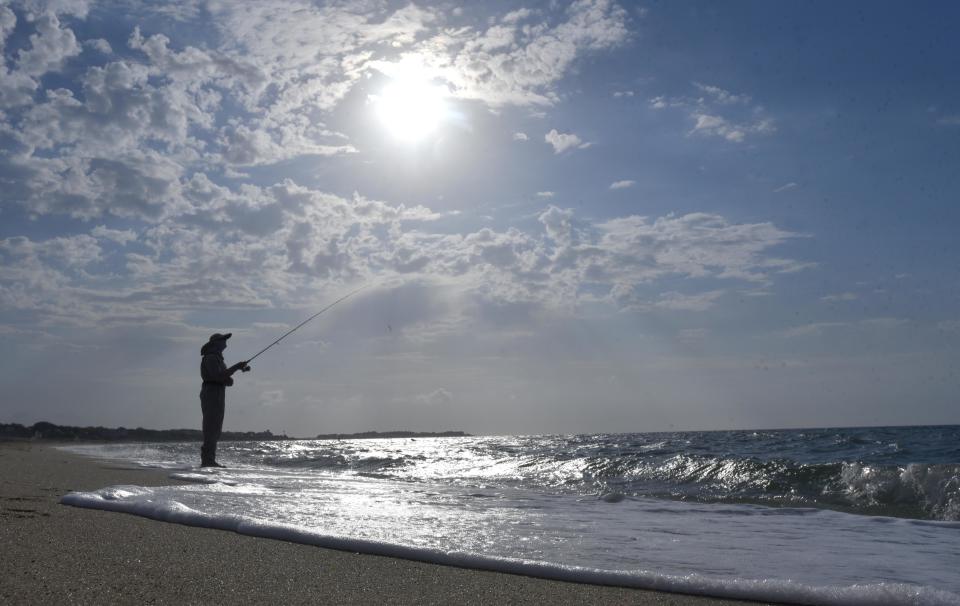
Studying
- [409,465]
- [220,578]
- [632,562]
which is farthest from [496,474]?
[220,578]

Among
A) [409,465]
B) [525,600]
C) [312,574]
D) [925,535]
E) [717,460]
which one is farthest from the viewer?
[409,465]

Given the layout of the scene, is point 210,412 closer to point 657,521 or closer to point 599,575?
point 657,521

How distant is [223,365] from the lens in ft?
43.9

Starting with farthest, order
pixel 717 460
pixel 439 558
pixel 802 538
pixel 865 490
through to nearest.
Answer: pixel 717 460 < pixel 865 490 < pixel 802 538 < pixel 439 558

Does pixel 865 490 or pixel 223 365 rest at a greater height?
pixel 223 365

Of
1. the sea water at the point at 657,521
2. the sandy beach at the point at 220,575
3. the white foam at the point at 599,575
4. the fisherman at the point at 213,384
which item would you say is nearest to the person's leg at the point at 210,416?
the fisherman at the point at 213,384

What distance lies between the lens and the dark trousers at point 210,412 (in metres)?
13.3

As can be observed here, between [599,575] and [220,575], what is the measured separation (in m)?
1.89

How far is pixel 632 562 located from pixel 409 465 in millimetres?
11070

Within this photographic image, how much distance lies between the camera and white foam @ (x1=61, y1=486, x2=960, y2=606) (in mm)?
3502

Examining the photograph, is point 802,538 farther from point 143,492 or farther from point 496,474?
point 496,474

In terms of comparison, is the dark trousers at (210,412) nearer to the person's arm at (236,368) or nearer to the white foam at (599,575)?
the person's arm at (236,368)

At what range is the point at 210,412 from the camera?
13.3 m

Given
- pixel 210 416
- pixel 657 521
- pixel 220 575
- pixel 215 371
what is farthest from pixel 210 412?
pixel 220 575
